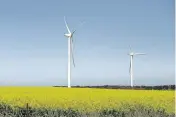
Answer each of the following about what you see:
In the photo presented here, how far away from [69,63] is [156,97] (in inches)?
484

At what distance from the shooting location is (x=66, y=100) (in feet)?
72.7

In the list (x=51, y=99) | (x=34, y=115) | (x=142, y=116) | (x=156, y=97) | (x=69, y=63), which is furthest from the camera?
(x=69, y=63)

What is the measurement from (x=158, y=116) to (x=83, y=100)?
24.8 feet

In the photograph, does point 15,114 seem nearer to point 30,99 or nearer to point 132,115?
point 132,115

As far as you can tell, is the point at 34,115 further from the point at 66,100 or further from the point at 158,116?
the point at 66,100

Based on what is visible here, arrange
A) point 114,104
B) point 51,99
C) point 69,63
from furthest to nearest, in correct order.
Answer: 1. point 69,63
2. point 51,99
3. point 114,104

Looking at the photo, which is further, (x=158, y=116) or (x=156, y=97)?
(x=156, y=97)

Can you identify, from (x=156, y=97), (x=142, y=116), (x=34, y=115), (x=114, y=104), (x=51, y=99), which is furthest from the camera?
(x=156, y=97)

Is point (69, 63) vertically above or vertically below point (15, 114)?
above

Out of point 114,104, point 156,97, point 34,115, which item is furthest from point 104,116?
point 156,97

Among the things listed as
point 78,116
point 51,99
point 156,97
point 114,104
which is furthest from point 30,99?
point 78,116

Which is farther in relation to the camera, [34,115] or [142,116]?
[34,115]

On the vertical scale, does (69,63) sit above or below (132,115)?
above

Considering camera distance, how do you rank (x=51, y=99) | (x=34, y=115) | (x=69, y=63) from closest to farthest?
(x=34, y=115) < (x=51, y=99) < (x=69, y=63)
